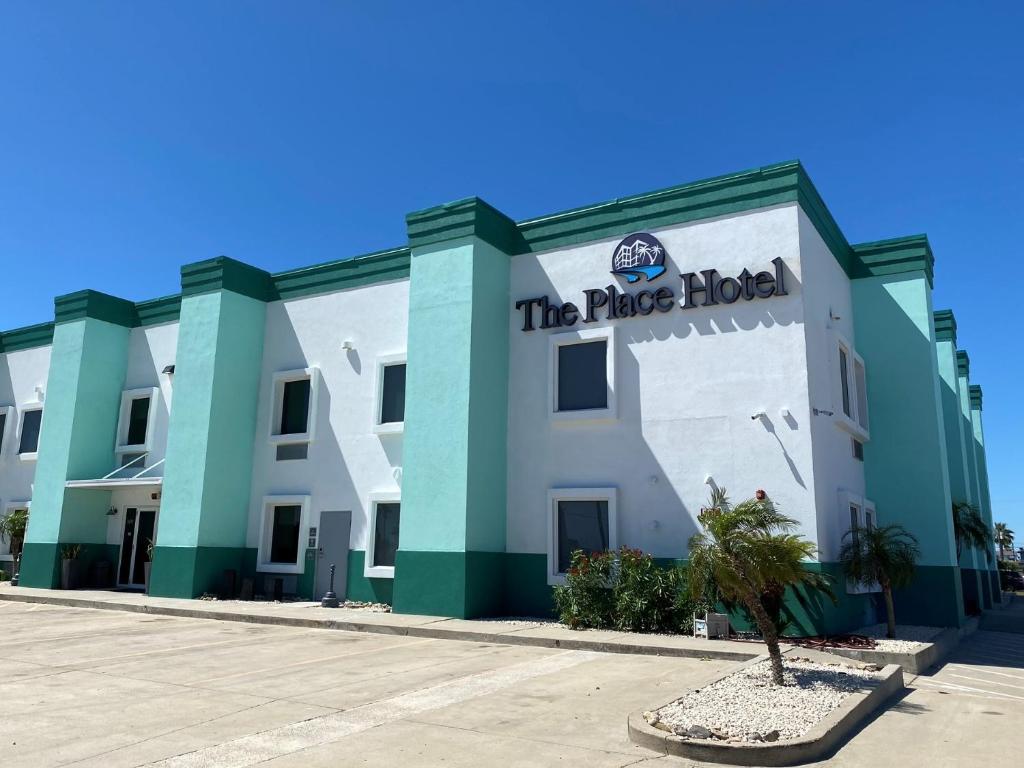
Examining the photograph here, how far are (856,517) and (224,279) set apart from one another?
16.0 m

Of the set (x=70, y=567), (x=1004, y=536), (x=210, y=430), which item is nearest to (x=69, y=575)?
(x=70, y=567)

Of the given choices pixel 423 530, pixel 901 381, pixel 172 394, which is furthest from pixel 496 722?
pixel 172 394

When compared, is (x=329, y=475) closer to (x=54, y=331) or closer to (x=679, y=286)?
(x=679, y=286)

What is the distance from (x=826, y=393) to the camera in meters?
15.6

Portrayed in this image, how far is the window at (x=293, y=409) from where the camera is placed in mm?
20266

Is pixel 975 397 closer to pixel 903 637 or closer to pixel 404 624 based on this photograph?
pixel 903 637

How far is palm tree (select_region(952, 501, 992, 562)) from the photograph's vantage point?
2123 cm

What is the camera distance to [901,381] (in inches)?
711

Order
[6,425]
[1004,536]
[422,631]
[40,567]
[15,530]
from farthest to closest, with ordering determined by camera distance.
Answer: [1004,536] → [6,425] → [15,530] → [40,567] → [422,631]

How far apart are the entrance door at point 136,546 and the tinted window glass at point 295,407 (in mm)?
5277

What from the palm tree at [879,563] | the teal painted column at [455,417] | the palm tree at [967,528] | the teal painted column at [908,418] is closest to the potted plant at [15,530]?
the teal painted column at [455,417]

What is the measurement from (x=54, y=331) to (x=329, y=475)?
1151 cm

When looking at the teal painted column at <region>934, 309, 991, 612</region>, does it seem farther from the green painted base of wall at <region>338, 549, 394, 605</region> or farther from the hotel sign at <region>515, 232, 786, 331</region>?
the green painted base of wall at <region>338, 549, 394, 605</region>

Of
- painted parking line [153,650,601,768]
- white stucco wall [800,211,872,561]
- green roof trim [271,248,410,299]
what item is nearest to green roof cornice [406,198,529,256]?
green roof trim [271,248,410,299]
